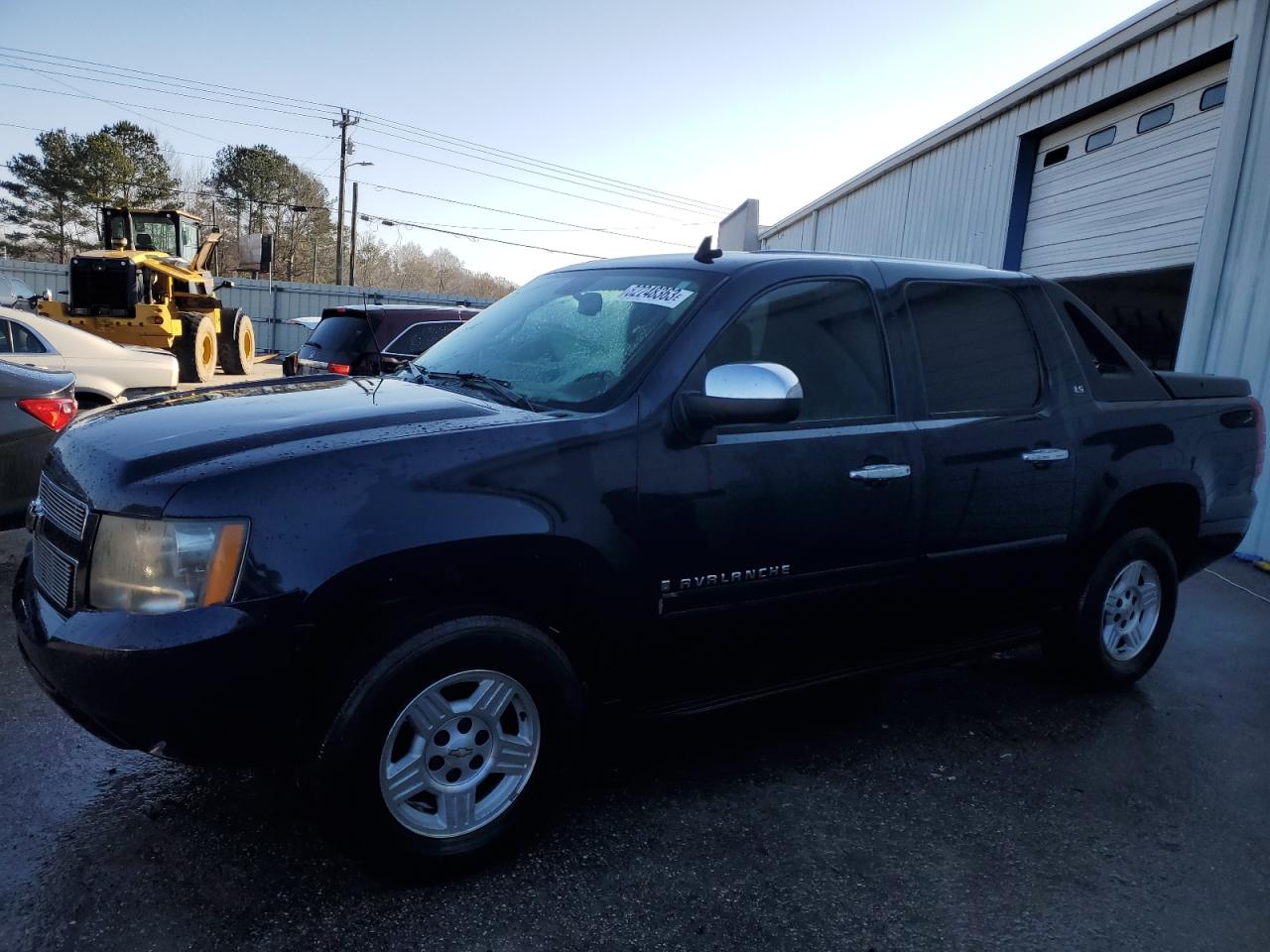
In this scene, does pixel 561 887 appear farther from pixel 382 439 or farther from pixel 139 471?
pixel 139 471

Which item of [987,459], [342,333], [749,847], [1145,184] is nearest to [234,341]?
[342,333]

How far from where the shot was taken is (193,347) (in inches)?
703

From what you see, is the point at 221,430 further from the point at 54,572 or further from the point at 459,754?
the point at 459,754

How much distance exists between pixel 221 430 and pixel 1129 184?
29.8ft

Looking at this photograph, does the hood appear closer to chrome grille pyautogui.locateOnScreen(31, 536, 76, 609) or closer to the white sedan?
chrome grille pyautogui.locateOnScreen(31, 536, 76, 609)

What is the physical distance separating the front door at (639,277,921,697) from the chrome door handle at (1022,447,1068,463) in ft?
2.19

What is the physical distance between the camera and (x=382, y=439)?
2369 millimetres

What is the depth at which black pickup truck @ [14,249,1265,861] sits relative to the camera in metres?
2.18

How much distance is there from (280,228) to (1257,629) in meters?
57.9

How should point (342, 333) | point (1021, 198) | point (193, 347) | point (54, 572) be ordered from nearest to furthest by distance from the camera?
point (54, 572), point (342, 333), point (1021, 198), point (193, 347)

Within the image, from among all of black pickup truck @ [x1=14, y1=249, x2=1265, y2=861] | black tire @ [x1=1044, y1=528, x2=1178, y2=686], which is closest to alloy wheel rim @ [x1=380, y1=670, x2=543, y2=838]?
black pickup truck @ [x1=14, y1=249, x2=1265, y2=861]

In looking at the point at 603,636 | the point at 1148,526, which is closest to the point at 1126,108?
the point at 1148,526

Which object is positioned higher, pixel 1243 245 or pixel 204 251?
pixel 204 251

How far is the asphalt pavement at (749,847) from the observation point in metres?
2.35
